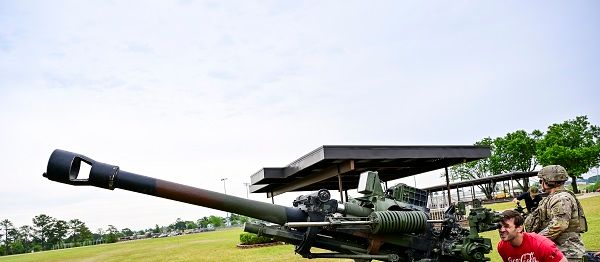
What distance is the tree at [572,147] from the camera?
5316 centimetres

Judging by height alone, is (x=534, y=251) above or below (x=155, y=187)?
below

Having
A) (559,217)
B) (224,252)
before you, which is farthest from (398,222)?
(224,252)

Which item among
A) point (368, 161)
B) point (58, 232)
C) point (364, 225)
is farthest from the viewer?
point (58, 232)

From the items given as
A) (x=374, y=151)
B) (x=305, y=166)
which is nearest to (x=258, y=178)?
(x=305, y=166)

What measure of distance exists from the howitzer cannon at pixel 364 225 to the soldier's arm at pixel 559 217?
1.17m

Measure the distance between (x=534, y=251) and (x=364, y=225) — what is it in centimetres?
295

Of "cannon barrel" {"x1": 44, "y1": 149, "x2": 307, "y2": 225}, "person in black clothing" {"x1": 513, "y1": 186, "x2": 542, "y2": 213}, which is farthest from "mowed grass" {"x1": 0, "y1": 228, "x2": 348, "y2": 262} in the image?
"cannon barrel" {"x1": 44, "y1": 149, "x2": 307, "y2": 225}

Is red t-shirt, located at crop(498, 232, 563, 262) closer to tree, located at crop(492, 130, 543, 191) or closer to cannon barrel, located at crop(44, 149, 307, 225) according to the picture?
cannon barrel, located at crop(44, 149, 307, 225)

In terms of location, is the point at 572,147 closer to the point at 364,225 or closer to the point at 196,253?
the point at 196,253

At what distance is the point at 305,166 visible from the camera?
651 inches

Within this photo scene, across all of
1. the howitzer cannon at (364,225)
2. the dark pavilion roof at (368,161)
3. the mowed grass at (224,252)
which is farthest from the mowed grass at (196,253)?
the howitzer cannon at (364,225)

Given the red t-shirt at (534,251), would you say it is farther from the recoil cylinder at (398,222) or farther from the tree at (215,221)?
the tree at (215,221)

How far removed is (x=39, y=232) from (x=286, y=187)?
82080mm

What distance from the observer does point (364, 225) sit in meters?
7.00
